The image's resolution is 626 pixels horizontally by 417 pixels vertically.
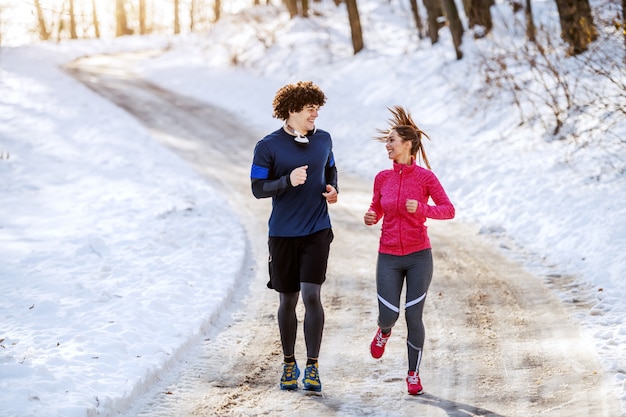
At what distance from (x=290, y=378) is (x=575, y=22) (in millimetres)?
11654

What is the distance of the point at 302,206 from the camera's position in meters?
5.21

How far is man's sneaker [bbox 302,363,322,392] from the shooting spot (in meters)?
5.27

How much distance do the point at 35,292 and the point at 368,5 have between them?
2536 cm

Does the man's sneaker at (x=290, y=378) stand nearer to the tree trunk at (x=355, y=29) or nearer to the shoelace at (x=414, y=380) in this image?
the shoelace at (x=414, y=380)

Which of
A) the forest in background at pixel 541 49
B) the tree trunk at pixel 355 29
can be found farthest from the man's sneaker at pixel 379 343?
the tree trunk at pixel 355 29

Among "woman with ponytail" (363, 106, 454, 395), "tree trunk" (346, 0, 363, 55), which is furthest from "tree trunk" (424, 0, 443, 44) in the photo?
"woman with ponytail" (363, 106, 454, 395)

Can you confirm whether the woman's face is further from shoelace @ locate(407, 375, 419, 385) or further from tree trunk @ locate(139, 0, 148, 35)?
tree trunk @ locate(139, 0, 148, 35)

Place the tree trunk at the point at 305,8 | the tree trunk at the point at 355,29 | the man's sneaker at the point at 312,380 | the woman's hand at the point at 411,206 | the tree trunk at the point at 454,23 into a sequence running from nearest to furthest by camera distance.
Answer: the woman's hand at the point at 411,206 → the man's sneaker at the point at 312,380 → the tree trunk at the point at 454,23 → the tree trunk at the point at 355,29 → the tree trunk at the point at 305,8

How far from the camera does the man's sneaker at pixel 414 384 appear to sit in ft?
17.0

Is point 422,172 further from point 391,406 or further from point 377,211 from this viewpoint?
point 391,406

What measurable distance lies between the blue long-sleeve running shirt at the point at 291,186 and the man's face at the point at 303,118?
0.27 feet

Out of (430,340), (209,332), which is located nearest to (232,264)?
(209,332)

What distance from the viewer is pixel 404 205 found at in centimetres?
514

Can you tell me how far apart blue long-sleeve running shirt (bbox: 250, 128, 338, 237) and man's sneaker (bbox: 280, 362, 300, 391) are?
39.6 inches
